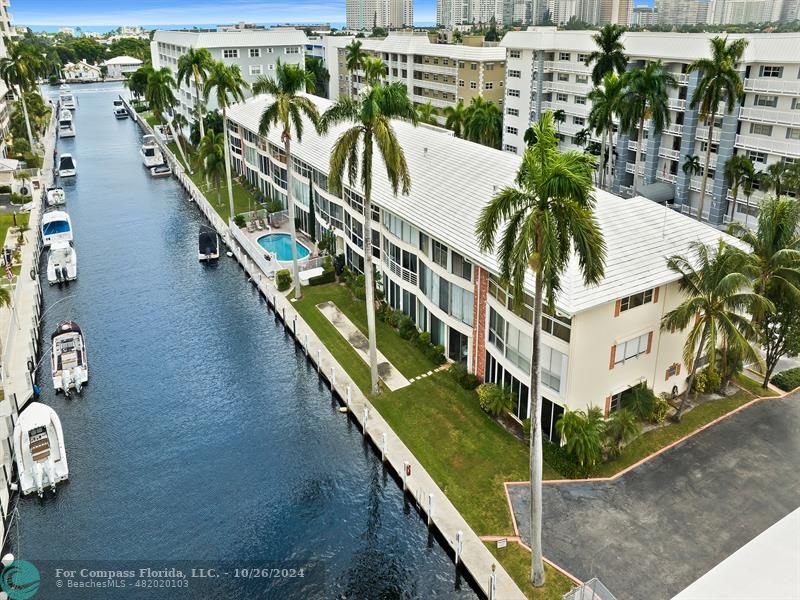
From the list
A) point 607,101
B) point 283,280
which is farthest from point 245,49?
point 283,280

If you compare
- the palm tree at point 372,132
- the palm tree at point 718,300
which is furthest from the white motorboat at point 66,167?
the palm tree at point 718,300

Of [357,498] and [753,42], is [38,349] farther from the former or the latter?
[753,42]

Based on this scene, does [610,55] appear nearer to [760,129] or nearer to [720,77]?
[720,77]

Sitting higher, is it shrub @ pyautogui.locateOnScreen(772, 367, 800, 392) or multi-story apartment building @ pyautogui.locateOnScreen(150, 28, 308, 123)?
multi-story apartment building @ pyautogui.locateOnScreen(150, 28, 308, 123)

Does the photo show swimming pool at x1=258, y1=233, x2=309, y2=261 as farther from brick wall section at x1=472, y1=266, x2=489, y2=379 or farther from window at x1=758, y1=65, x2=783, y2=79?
window at x1=758, y1=65, x2=783, y2=79

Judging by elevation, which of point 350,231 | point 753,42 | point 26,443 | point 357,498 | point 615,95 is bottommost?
point 357,498

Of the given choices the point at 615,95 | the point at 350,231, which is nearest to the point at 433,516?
the point at 350,231

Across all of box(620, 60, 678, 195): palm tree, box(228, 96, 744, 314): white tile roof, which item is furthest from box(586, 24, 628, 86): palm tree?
box(228, 96, 744, 314): white tile roof

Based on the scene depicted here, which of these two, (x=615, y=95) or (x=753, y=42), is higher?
(x=753, y=42)
